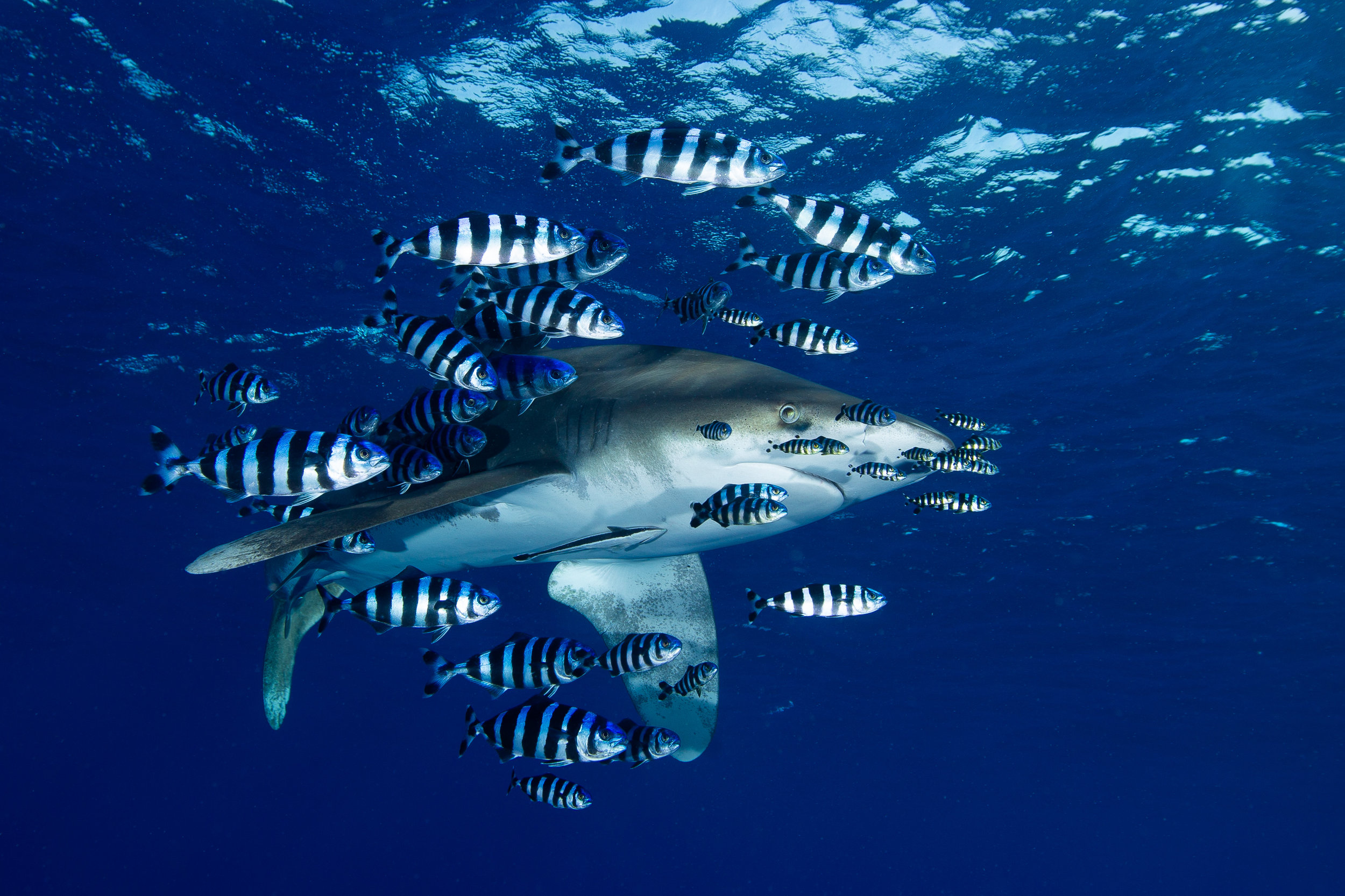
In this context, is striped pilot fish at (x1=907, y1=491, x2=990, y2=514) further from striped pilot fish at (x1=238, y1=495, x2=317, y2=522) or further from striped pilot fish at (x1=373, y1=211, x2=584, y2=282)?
striped pilot fish at (x1=238, y1=495, x2=317, y2=522)

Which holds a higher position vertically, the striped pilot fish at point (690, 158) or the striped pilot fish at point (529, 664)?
the striped pilot fish at point (690, 158)

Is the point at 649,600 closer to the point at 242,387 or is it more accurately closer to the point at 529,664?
the point at 529,664

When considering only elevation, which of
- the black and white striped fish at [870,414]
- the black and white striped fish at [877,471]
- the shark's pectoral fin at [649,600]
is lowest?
the shark's pectoral fin at [649,600]

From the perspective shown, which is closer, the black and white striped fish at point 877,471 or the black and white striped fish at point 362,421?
the black and white striped fish at point 877,471

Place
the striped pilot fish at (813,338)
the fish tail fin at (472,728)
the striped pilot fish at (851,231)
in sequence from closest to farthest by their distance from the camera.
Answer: the striped pilot fish at (851,231), the fish tail fin at (472,728), the striped pilot fish at (813,338)

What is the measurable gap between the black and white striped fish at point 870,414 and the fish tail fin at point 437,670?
103 inches

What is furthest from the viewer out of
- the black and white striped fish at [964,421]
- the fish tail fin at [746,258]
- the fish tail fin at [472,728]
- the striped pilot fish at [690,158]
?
the black and white striped fish at [964,421]

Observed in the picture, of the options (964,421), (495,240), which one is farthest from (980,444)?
(495,240)

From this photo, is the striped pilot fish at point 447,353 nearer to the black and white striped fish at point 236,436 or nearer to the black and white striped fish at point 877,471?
the black and white striped fish at point 236,436

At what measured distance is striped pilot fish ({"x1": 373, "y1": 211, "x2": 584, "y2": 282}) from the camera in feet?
10.4

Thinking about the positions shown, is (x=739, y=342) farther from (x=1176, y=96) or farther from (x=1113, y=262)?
(x=1176, y=96)

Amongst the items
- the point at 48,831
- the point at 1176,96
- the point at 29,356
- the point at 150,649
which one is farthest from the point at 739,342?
the point at 48,831

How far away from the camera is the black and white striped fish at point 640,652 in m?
3.97

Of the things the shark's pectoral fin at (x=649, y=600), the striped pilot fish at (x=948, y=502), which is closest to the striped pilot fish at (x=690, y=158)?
the striped pilot fish at (x=948, y=502)
